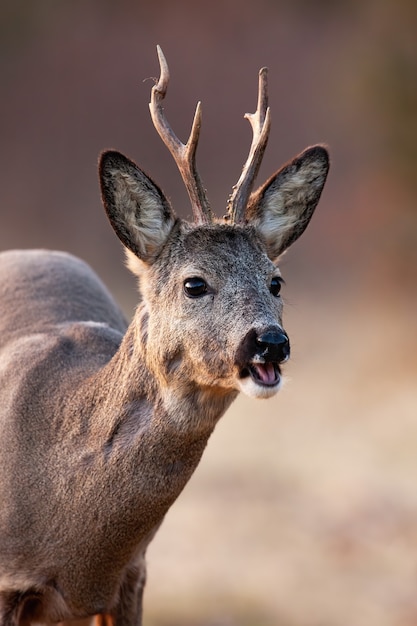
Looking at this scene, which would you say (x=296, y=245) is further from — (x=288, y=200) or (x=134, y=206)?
(x=134, y=206)

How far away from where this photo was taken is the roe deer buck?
5.71 meters

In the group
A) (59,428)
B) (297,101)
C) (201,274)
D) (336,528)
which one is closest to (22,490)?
(59,428)

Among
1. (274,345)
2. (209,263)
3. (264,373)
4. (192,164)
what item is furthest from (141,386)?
(192,164)

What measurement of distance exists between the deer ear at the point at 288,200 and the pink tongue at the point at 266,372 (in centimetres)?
99

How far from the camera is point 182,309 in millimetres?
5773

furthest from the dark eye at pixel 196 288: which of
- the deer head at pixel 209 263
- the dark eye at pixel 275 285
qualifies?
the dark eye at pixel 275 285

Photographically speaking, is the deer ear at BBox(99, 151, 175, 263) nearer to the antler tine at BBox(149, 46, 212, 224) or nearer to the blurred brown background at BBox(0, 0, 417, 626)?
the antler tine at BBox(149, 46, 212, 224)

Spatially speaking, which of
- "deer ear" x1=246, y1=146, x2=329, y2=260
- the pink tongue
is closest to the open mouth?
the pink tongue

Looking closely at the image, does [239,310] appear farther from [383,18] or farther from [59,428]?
[383,18]

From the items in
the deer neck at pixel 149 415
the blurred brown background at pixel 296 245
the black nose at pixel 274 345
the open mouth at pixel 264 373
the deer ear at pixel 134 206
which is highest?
the deer ear at pixel 134 206

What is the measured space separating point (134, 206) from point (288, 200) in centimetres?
82

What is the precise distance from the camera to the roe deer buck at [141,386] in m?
5.71

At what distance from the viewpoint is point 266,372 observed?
5.45 meters

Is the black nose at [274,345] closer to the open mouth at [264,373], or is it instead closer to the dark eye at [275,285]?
the open mouth at [264,373]
